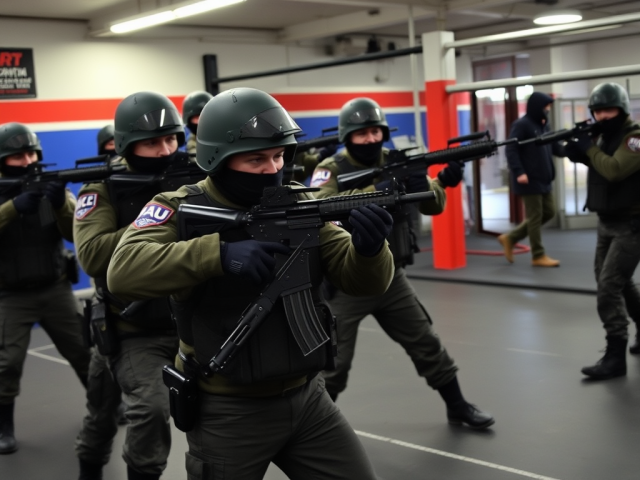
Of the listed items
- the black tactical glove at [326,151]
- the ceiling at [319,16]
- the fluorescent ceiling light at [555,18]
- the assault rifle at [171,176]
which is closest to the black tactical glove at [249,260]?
the assault rifle at [171,176]

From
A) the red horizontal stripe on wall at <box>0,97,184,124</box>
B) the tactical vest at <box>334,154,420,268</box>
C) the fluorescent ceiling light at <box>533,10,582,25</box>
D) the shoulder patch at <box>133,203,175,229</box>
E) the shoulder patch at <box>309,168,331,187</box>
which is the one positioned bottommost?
the tactical vest at <box>334,154,420,268</box>

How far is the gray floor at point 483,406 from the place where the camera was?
408 cm

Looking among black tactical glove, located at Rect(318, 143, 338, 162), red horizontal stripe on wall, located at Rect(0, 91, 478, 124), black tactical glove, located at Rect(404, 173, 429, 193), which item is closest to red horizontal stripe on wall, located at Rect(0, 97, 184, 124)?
red horizontal stripe on wall, located at Rect(0, 91, 478, 124)

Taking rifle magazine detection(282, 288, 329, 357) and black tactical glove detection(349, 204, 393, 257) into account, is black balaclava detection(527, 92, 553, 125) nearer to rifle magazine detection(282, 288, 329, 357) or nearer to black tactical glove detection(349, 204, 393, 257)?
black tactical glove detection(349, 204, 393, 257)

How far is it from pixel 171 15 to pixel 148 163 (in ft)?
15.7

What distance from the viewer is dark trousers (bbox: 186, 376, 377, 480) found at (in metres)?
2.45

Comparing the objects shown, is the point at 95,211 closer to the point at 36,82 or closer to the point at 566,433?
the point at 566,433

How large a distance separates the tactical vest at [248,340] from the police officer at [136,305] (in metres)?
0.90

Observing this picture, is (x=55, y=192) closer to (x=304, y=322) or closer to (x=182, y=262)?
(x=182, y=262)

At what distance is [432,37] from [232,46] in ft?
10.8

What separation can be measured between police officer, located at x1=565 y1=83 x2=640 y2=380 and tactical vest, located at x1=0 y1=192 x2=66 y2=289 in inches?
133

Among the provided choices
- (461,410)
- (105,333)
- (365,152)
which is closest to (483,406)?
(461,410)

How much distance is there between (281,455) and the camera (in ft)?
8.48

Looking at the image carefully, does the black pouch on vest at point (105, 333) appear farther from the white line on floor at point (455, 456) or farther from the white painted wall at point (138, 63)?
the white painted wall at point (138, 63)
